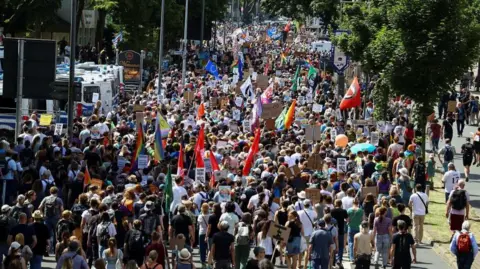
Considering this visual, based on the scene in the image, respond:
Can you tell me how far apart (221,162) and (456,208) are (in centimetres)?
562

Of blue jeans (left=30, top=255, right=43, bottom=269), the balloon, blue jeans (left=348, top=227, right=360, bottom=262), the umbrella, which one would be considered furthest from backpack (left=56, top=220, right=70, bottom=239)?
the balloon

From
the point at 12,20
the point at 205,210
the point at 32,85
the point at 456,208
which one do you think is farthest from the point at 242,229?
the point at 12,20

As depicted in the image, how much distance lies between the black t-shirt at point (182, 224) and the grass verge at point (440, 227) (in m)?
5.44

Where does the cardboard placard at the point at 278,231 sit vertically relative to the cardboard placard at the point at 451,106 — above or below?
below

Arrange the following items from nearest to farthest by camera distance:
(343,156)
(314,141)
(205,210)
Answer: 1. (205,210)
2. (343,156)
3. (314,141)

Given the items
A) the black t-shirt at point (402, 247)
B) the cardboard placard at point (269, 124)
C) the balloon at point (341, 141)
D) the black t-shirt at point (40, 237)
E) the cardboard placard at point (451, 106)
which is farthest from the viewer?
the cardboard placard at point (451, 106)

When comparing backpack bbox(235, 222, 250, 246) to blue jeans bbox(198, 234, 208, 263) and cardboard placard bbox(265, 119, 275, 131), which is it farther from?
cardboard placard bbox(265, 119, 275, 131)

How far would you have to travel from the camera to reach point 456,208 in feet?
81.0

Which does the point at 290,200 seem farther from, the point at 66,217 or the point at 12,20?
the point at 12,20

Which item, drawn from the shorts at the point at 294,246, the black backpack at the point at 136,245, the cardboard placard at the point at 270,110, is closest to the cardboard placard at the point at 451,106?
the cardboard placard at the point at 270,110

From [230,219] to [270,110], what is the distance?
50.5ft

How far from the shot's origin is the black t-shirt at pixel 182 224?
2044 cm

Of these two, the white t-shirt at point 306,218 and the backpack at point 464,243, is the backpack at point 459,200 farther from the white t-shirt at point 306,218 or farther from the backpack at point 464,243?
the white t-shirt at point 306,218

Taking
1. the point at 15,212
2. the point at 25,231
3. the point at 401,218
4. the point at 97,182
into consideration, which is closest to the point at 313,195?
the point at 401,218
